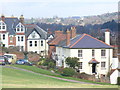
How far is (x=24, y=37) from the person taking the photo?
221 feet

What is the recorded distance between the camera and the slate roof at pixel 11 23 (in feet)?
224

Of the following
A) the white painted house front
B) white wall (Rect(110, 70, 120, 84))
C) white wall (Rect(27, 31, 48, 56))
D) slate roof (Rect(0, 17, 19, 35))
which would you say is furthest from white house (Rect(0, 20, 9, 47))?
white wall (Rect(110, 70, 120, 84))

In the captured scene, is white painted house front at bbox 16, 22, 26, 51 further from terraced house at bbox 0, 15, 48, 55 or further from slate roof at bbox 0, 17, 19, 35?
slate roof at bbox 0, 17, 19, 35

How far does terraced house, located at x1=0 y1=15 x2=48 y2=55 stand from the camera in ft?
218

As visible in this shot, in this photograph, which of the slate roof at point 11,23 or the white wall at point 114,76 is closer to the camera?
the white wall at point 114,76

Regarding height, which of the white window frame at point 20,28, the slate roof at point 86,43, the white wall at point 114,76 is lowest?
the white wall at point 114,76

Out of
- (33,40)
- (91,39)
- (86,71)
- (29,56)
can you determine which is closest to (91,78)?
(86,71)

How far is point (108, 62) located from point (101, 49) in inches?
69.4

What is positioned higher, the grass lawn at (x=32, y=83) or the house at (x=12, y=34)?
the house at (x=12, y=34)

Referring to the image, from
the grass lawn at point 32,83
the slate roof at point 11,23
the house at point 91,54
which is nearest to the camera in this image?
the grass lawn at point 32,83

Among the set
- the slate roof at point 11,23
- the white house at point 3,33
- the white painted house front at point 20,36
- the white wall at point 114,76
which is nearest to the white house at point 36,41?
the white painted house front at point 20,36

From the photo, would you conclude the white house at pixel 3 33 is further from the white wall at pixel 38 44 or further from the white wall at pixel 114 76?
the white wall at pixel 114 76

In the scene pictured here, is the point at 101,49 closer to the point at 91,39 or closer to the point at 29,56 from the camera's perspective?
the point at 91,39

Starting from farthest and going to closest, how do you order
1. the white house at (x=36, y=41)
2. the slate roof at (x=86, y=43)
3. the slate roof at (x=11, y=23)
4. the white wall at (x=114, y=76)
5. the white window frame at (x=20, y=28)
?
the slate roof at (x=11, y=23) < the white window frame at (x=20, y=28) < the white house at (x=36, y=41) < the slate roof at (x=86, y=43) < the white wall at (x=114, y=76)
